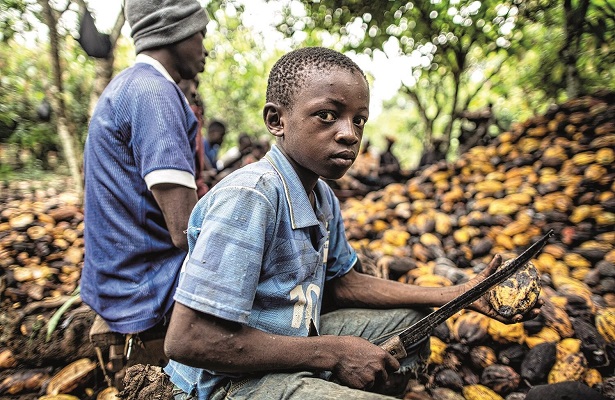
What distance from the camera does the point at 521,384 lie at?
5.40ft

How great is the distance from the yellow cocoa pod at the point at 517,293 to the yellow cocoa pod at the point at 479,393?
56 cm

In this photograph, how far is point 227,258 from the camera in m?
0.89

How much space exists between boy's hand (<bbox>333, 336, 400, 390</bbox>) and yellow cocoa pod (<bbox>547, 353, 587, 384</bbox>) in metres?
1.03

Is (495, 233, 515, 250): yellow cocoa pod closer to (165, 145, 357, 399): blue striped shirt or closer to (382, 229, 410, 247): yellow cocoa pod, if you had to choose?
(382, 229, 410, 247): yellow cocoa pod

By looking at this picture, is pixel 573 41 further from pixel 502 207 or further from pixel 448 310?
pixel 448 310

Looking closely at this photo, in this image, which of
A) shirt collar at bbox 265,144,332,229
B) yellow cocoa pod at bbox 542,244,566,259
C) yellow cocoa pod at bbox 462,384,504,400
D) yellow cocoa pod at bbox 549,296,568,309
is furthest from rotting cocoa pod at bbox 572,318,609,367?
shirt collar at bbox 265,144,332,229

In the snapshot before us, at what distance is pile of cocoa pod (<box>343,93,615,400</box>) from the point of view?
66.1 inches

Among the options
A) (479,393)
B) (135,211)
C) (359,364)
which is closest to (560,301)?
(479,393)

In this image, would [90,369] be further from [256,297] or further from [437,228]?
[437,228]

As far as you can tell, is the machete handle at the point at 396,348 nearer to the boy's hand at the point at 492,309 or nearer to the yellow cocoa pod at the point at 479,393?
the boy's hand at the point at 492,309

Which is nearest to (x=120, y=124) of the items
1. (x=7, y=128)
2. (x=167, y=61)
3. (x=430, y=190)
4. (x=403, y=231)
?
(x=167, y=61)

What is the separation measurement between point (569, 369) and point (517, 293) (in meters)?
0.68

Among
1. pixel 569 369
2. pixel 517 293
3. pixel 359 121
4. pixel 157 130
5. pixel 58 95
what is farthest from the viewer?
pixel 58 95

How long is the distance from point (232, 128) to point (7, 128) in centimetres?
726
